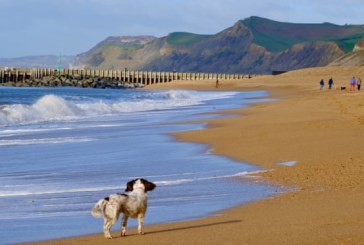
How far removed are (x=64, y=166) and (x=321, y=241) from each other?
7068 mm

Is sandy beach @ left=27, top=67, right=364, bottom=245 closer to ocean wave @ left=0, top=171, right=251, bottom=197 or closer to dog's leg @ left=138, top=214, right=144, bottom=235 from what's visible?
dog's leg @ left=138, top=214, right=144, bottom=235

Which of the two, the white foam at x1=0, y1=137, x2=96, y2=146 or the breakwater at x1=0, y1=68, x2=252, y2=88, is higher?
the white foam at x1=0, y1=137, x2=96, y2=146

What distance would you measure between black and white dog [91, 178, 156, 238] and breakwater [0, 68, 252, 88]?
263ft

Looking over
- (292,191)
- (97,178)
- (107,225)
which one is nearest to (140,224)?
(107,225)

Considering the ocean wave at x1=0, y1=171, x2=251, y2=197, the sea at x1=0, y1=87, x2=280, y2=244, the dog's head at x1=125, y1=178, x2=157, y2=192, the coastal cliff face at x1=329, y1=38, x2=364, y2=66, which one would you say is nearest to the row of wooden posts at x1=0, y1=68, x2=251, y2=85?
the coastal cliff face at x1=329, y1=38, x2=364, y2=66

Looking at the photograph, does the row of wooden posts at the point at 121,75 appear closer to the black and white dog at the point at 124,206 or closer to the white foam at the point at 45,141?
the white foam at the point at 45,141

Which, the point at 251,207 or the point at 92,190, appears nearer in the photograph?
the point at 251,207

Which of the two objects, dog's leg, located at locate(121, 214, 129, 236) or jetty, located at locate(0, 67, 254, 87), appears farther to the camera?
jetty, located at locate(0, 67, 254, 87)

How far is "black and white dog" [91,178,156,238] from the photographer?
7.64m

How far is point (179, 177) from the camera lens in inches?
465

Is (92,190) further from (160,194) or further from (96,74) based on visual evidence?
(96,74)

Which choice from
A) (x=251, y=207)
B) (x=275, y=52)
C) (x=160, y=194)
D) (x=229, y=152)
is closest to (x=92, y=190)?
(x=160, y=194)

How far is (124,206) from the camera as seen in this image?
7.80m

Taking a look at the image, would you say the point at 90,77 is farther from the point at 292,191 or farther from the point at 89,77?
the point at 292,191
